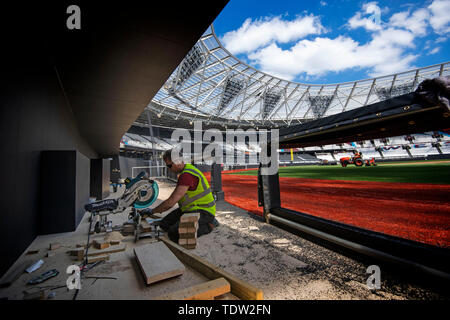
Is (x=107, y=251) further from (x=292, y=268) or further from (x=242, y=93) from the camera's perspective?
(x=242, y=93)

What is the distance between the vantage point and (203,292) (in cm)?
158

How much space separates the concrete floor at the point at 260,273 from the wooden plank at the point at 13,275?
5 cm

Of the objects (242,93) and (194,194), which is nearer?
(194,194)

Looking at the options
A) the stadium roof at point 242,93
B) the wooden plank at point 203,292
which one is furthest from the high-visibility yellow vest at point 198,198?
the stadium roof at point 242,93

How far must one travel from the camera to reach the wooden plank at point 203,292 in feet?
4.98

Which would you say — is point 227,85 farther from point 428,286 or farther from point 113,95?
point 428,286

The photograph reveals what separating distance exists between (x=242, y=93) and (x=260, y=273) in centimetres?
3888

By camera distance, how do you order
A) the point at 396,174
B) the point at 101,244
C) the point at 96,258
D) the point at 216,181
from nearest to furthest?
the point at 96,258, the point at 101,244, the point at 216,181, the point at 396,174

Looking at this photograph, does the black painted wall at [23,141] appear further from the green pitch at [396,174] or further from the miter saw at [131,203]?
the green pitch at [396,174]

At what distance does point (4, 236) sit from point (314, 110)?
5505cm

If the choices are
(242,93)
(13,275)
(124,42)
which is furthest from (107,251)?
(242,93)

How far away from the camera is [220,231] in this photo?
381cm

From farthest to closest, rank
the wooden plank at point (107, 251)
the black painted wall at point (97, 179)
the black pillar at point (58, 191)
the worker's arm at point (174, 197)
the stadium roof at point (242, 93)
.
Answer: the stadium roof at point (242, 93)
the black painted wall at point (97, 179)
the black pillar at point (58, 191)
the worker's arm at point (174, 197)
the wooden plank at point (107, 251)
